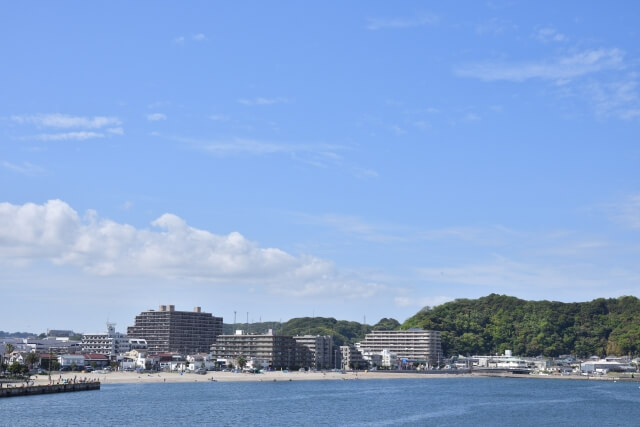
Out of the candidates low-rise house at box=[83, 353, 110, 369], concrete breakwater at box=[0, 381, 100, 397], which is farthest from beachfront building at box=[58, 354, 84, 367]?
concrete breakwater at box=[0, 381, 100, 397]

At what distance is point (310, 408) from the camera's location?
3915 inches

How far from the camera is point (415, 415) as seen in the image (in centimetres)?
9238

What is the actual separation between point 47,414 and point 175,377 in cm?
8648

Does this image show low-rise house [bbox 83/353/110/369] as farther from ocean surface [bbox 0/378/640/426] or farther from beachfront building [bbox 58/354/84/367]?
ocean surface [bbox 0/378/640/426]

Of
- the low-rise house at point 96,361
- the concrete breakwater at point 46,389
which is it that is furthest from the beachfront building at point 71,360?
the concrete breakwater at point 46,389

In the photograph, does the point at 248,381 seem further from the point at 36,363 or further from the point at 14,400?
the point at 14,400

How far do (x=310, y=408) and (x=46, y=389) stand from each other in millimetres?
40637

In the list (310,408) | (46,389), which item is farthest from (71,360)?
(310,408)

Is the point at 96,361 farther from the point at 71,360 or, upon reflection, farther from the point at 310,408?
the point at 310,408

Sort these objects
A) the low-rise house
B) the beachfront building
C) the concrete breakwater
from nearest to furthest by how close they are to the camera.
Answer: the concrete breakwater, the beachfront building, the low-rise house

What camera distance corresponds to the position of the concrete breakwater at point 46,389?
101544 millimetres

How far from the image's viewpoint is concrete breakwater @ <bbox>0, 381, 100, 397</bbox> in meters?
102

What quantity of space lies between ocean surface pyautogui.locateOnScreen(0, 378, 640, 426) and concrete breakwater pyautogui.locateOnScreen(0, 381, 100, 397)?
2.43 meters

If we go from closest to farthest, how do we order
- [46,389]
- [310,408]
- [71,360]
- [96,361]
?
[310,408]
[46,389]
[71,360]
[96,361]
